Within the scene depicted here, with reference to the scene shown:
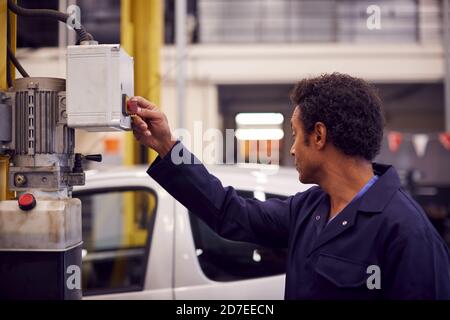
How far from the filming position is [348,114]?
1.51 m

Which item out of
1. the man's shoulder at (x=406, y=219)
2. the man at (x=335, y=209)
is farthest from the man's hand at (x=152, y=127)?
the man's shoulder at (x=406, y=219)

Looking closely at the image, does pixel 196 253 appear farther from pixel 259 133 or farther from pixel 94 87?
pixel 259 133

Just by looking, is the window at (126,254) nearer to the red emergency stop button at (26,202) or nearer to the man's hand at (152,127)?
the man's hand at (152,127)

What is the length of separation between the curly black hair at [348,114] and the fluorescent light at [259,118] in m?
7.96

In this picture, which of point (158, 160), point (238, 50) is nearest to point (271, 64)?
point (238, 50)

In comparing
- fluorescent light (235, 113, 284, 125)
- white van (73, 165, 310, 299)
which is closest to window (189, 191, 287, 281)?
white van (73, 165, 310, 299)

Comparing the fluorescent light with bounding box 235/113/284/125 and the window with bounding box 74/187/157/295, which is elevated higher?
the fluorescent light with bounding box 235/113/284/125

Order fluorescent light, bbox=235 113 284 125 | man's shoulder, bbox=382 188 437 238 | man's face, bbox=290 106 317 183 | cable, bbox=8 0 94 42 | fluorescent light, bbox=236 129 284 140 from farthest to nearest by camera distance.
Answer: fluorescent light, bbox=235 113 284 125 < fluorescent light, bbox=236 129 284 140 < man's face, bbox=290 106 317 183 < cable, bbox=8 0 94 42 < man's shoulder, bbox=382 188 437 238

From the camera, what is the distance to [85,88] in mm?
1305

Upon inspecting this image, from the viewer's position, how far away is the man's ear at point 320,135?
60.4 inches

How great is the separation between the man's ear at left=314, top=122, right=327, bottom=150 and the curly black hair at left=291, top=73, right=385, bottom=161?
12 millimetres

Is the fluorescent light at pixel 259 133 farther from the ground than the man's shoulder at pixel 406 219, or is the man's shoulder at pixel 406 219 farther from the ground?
the fluorescent light at pixel 259 133

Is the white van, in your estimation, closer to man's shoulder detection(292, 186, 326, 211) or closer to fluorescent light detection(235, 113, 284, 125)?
man's shoulder detection(292, 186, 326, 211)

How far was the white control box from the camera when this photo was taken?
1300 millimetres
